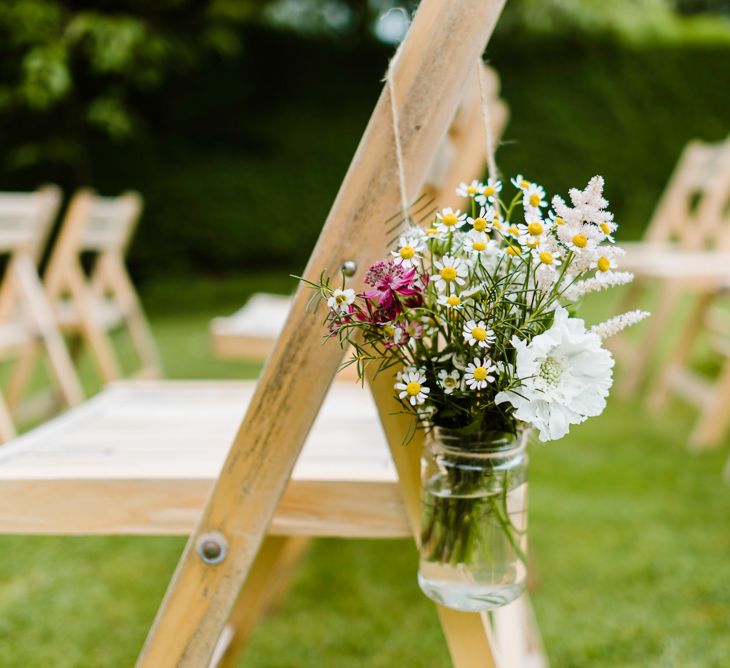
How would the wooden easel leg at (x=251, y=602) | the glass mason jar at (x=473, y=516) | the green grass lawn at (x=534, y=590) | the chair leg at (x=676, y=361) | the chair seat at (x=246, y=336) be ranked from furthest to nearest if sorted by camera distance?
the chair leg at (x=676, y=361), the chair seat at (x=246, y=336), the green grass lawn at (x=534, y=590), the wooden easel leg at (x=251, y=602), the glass mason jar at (x=473, y=516)

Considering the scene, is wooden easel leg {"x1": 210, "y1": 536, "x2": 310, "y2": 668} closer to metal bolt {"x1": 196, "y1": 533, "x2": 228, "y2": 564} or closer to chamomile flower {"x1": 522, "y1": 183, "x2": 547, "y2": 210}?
metal bolt {"x1": 196, "y1": 533, "x2": 228, "y2": 564}

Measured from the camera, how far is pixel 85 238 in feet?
11.6

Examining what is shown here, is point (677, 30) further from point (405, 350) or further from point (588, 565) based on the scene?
point (405, 350)

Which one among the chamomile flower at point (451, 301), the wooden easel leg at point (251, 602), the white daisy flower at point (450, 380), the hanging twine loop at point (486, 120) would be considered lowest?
the wooden easel leg at point (251, 602)

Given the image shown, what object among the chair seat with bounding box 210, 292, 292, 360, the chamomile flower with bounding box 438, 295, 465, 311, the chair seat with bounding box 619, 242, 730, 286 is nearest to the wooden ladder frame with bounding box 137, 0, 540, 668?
the chamomile flower with bounding box 438, 295, 465, 311

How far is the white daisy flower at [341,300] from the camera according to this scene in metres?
0.68

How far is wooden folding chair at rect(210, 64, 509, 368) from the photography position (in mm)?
1253

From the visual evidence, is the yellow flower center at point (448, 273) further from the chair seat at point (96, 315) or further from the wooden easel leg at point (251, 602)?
the chair seat at point (96, 315)

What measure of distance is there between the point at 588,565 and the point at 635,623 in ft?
0.94

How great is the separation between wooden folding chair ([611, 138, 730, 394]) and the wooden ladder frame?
2.10m

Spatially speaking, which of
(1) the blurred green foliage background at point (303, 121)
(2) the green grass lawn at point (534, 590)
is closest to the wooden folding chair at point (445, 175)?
(2) the green grass lawn at point (534, 590)

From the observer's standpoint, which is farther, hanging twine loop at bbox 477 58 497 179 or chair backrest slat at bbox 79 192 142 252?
chair backrest slat at bbox 79 192 142 252

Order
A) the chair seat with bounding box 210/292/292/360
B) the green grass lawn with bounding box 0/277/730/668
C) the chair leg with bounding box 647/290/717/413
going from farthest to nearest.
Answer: the chair leg with bounding box 647/290/717/413 → the chair seat with bounding box 210/292/292/360 → the green grass lawn with bounding box 0/277/730/668

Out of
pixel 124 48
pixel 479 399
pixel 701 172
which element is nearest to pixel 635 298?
pixel 701 172
